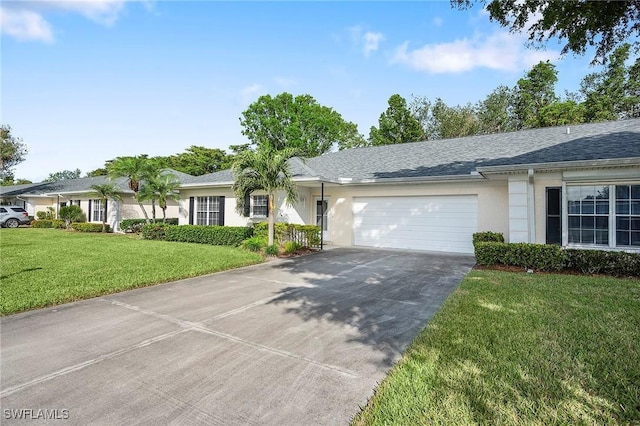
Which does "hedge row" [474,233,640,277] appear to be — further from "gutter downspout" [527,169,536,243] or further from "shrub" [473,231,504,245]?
"gutter downspout" [527,169,536,243]

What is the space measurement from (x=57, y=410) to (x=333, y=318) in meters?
3.27

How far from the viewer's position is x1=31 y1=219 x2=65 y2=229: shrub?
74.2 ft

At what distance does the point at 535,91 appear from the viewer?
93.1ft

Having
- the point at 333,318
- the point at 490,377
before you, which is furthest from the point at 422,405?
the point at 333,318

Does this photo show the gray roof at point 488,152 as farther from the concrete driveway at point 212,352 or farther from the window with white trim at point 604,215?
the concrete driveway at point 212,352

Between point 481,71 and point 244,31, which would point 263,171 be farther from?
point 481,71

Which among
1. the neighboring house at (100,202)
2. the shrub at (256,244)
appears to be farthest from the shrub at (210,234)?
the neighboring house at (100,202)

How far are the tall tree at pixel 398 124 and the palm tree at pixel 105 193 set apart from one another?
2271 cm

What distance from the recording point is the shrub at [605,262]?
7305 millimetres

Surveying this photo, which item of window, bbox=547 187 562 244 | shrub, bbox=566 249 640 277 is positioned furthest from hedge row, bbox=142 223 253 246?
shrub, bbox=566 249 640 277

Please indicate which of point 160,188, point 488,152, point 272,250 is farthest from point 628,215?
point 160,188

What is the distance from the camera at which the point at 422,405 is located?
2582 mm

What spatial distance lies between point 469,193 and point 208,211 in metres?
12.3

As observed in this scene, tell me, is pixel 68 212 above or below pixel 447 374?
above
